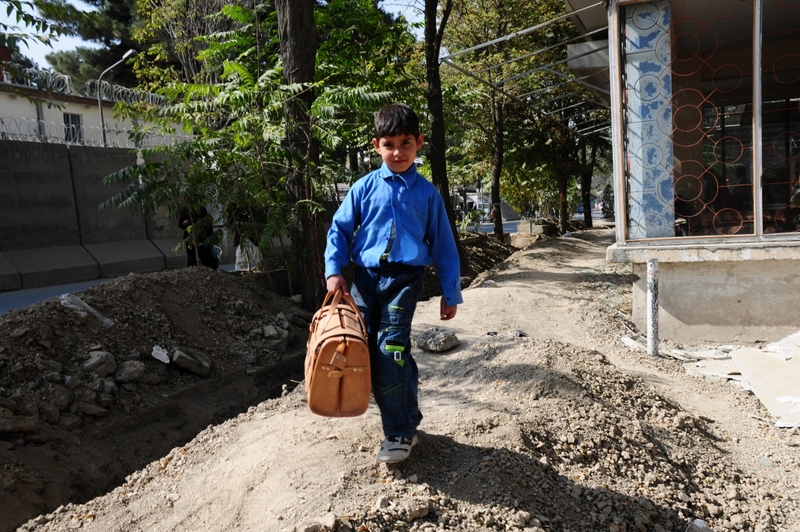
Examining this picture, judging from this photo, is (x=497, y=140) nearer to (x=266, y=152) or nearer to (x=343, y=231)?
(x=266, y=152)

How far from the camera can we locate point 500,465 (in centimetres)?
343

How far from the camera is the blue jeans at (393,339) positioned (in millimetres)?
3291

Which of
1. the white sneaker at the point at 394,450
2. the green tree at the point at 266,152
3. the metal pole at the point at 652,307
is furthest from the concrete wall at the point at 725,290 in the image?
the white sneaker at the point at 394,450

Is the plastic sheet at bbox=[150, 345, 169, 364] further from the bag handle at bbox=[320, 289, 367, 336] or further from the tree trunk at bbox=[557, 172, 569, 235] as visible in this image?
the tree trunk at bbox=[557, 172, 569, 235]

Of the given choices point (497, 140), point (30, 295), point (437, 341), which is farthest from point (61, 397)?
point (497, 140)

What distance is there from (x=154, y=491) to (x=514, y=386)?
2.51 metres

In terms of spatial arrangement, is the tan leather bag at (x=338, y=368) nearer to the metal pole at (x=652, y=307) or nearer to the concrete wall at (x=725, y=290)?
the metal pole at (x=652, y=307)

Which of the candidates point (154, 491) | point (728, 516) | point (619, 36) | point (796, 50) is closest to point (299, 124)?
point (619, 36)

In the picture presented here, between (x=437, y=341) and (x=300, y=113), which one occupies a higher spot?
(x=300, y=113)

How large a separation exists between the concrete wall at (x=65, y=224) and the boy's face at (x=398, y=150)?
10399mm

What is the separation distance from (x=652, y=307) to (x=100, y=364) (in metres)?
5.31

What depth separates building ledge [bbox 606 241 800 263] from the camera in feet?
22.3

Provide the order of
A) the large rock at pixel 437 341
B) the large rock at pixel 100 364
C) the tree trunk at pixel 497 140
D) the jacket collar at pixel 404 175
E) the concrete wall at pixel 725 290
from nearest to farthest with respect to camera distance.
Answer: the jacket collar at pixel 404 175
the large rock at pixel 100 364
the large rock at pixel 437 341
the concrete wall at pixel 725 290
the tree trunk at pixel 497 140

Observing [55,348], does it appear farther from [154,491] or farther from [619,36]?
[619,36]
